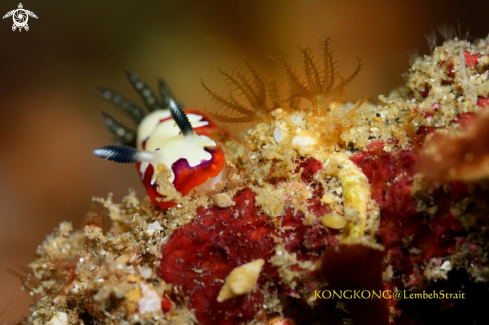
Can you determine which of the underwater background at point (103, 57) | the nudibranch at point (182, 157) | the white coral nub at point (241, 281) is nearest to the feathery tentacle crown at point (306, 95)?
the nudibranch at point (182, 157)

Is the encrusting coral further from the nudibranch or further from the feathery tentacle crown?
the nudibranch

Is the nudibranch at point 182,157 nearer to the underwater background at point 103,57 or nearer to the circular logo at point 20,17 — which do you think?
the underwater background at point 103,57

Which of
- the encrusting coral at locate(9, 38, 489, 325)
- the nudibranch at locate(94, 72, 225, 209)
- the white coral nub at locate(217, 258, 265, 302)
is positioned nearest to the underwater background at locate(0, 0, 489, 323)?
the nudibranch at locate(94, 72, 225, 209)

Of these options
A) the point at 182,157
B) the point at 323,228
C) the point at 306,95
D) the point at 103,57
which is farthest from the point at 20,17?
the point at 323,228

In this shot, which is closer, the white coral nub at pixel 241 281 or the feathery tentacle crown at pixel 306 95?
the white coral nub at pixel 241 281

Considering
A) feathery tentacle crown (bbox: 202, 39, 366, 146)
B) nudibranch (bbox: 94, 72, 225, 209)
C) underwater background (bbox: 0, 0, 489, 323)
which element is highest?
underwater background (bbox: 0, 0, 489, 323)

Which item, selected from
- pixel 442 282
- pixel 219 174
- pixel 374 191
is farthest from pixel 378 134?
pixel 219 174

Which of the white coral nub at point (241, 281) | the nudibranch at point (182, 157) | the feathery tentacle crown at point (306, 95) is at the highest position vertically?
the feathery tentacle crown at point (306, 95)

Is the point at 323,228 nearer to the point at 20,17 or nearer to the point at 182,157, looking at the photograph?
the point at 182,157
